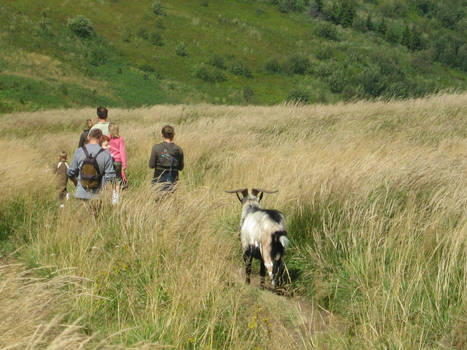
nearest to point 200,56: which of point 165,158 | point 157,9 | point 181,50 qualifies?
point 181,50

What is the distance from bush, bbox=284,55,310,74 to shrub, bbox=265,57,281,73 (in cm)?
93

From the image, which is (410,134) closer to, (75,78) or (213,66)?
(75,78)

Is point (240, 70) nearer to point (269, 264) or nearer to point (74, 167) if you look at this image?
point (74, 167)

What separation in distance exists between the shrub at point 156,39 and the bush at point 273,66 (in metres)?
14.0

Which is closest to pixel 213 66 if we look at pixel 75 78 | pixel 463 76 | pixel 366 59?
pixel 75 78

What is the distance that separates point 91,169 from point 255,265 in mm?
2524

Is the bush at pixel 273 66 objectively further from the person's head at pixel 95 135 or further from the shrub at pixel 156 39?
the person's head at pixel 95 135

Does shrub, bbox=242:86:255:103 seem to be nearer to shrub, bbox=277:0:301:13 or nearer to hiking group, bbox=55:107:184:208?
shrub, bbox=277:0:301:13

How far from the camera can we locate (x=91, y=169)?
632 centimetres

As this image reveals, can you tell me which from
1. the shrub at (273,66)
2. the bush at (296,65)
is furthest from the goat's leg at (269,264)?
the bush at (296,65)

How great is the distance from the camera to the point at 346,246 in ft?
14.8

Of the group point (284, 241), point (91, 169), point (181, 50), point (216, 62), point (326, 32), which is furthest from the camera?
point (326, 32)

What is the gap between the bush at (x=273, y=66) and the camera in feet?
204

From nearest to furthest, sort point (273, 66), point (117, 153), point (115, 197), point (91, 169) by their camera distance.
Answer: point (115, 197) < point (91, 169) < point (117, 153) < point (273, 66)
